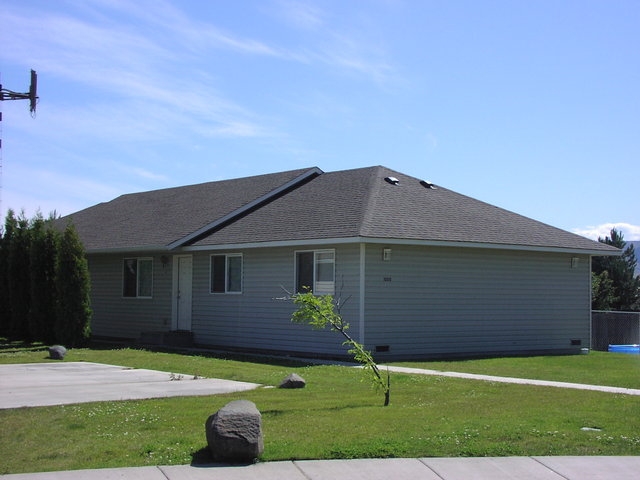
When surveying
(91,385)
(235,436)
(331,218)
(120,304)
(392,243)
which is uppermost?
(331,218)

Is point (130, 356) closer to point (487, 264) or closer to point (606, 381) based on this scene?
point (487, 264)

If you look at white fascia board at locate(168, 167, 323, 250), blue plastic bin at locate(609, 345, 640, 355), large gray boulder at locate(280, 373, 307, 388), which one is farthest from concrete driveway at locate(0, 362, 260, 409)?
blue plastic bin at locate(609, 345, 640, 355)

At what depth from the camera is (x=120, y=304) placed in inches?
1033

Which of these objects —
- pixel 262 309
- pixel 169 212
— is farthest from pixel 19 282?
pixel 262 309

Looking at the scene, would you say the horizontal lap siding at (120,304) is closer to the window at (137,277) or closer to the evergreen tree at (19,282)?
the window at (137,277)

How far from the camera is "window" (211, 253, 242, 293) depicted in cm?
2183

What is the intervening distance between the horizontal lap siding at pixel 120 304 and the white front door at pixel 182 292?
265 mm

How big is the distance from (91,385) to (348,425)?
592cm

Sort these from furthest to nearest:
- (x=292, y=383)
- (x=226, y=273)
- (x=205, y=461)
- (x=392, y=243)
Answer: (x=226, y=273)
(x=392, y=243)
(x=292, y=383)
(x=205, y=461)

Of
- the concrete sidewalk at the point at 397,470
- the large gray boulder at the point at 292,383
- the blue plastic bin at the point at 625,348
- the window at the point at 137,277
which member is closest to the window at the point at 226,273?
the window at the point at 137,277

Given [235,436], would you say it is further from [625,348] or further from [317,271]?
[625,348]

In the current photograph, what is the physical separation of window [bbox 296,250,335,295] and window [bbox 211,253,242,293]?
2.41 meters

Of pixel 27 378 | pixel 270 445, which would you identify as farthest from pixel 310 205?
pixel 270 445

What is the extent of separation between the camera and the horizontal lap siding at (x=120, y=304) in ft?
80.1
